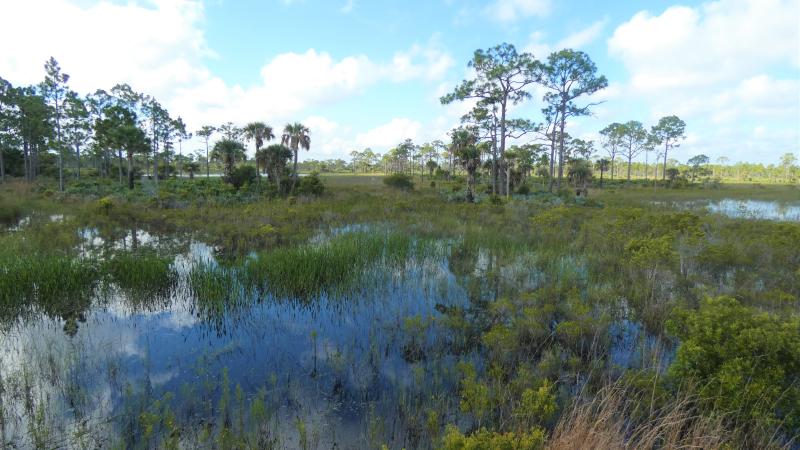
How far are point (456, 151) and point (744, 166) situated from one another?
11860 centimetres

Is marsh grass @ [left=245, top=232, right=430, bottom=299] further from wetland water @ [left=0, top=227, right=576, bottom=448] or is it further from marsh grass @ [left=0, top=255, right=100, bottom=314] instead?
marsh grass @ [left=0, top=255, right=100, bottom=314]

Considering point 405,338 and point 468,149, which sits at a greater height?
point 468,149

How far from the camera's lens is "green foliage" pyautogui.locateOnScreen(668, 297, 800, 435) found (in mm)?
3436

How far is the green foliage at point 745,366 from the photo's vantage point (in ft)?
11.3

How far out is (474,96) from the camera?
28.9 metres

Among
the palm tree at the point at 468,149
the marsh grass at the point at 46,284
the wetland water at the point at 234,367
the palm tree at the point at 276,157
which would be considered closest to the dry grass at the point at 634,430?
the wetland water at the point at 234,367

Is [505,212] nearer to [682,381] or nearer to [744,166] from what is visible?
[682,381]

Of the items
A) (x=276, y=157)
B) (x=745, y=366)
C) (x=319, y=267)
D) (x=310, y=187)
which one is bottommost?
(x=319, y=267)

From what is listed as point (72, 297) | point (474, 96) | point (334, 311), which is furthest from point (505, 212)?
point (72, 297)

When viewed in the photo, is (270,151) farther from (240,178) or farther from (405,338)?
(405,338)

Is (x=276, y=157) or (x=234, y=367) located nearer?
(x=234, y=367)

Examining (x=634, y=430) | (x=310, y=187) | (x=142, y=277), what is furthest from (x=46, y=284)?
(x=310, y=187)

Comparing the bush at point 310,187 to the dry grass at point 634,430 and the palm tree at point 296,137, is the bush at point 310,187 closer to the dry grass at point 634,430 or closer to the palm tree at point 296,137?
the palm tree at point 296,137

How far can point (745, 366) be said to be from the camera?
11.9 ft
